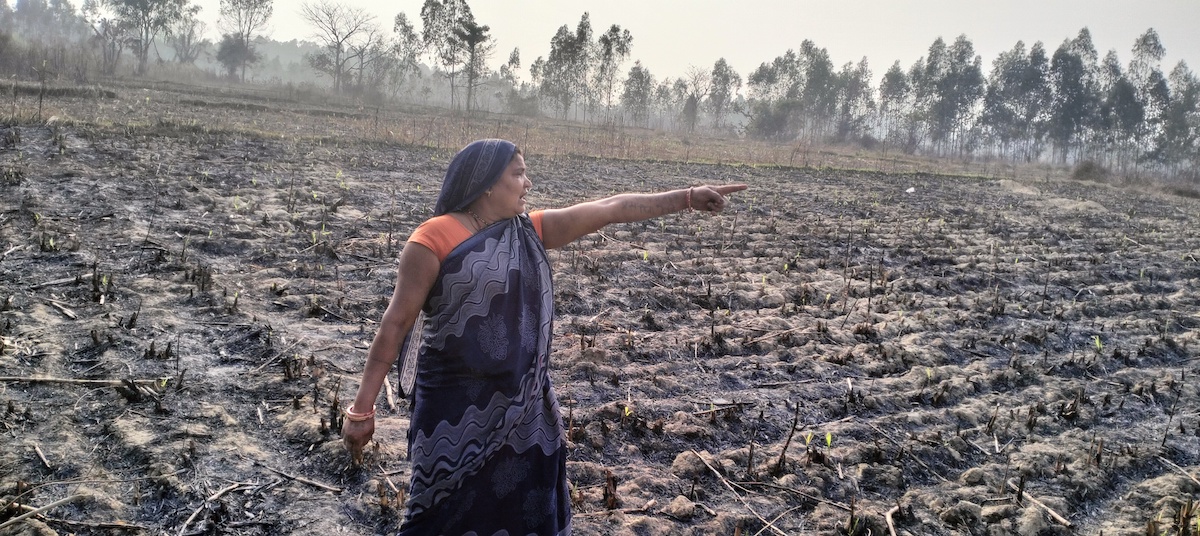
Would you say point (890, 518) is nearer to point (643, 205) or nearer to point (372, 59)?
point (643, 205)

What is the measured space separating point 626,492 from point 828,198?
34.9 feet

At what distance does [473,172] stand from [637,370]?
249 centimetres

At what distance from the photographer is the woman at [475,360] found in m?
1.86

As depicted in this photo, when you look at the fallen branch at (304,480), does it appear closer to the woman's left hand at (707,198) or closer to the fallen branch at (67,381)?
the fallen branch at (67,381)

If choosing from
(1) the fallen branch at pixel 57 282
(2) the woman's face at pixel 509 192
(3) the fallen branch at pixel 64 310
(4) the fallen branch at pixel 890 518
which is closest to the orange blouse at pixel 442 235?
(2) the woman's face at pixel 509 192

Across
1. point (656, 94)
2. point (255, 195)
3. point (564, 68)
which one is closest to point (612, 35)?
point (564, 68)

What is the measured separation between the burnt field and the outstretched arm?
1.23m

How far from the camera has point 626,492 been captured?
9.55 ft

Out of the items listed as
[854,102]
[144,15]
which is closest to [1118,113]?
[854,102]

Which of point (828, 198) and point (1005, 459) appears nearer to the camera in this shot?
point (1005, 459)

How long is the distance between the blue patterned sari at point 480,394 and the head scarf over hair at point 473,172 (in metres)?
0.12

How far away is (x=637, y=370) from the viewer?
4.16m

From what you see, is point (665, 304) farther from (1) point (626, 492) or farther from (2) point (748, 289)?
(1) point (626, 492)

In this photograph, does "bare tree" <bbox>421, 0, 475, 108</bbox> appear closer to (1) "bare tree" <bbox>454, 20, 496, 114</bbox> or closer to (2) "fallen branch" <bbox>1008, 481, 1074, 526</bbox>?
(1) "bare tree" <bbox>454, 20, 496, 114</bbox>
